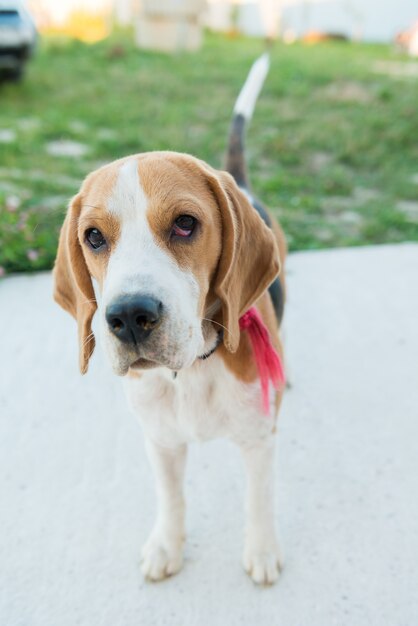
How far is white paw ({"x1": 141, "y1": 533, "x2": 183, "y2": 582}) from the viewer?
2.50 meters

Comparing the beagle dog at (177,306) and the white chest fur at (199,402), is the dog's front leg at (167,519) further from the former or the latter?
the white chest fur at (199,402)

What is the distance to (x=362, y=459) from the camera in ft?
10.0

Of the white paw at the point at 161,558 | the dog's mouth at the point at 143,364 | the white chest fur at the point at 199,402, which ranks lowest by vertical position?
the white paw at the point at 161,558

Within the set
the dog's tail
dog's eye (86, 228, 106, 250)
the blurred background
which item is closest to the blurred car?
the blurred background

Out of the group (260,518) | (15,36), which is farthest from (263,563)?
(15,36)

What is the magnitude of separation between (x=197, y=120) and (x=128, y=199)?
6958mm

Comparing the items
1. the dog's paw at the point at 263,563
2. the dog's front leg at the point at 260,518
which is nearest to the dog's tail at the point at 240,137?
the dog's front leg at the point at 260,518

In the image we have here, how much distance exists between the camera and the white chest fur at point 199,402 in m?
2.19

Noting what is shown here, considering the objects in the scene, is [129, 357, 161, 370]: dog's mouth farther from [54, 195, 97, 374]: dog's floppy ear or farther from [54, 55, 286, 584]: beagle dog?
[54, 195, 97, 374]: dog's floppy ear

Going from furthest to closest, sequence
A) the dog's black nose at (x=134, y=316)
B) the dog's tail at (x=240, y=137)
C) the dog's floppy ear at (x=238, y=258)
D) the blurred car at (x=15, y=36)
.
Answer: the blurred car at (x=15, y=36) < the dog's tail at (x=240, y=137) < the dog's floppy ear at (x=238, y=258) < the dog's black nose at (x=134, y=316)

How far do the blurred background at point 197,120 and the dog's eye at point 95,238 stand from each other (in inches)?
98.1

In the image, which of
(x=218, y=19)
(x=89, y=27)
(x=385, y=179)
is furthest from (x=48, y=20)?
(x=385, y=179)

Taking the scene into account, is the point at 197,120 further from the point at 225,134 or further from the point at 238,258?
the point at 238,258

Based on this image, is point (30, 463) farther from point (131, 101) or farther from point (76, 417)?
point (131, 101)
